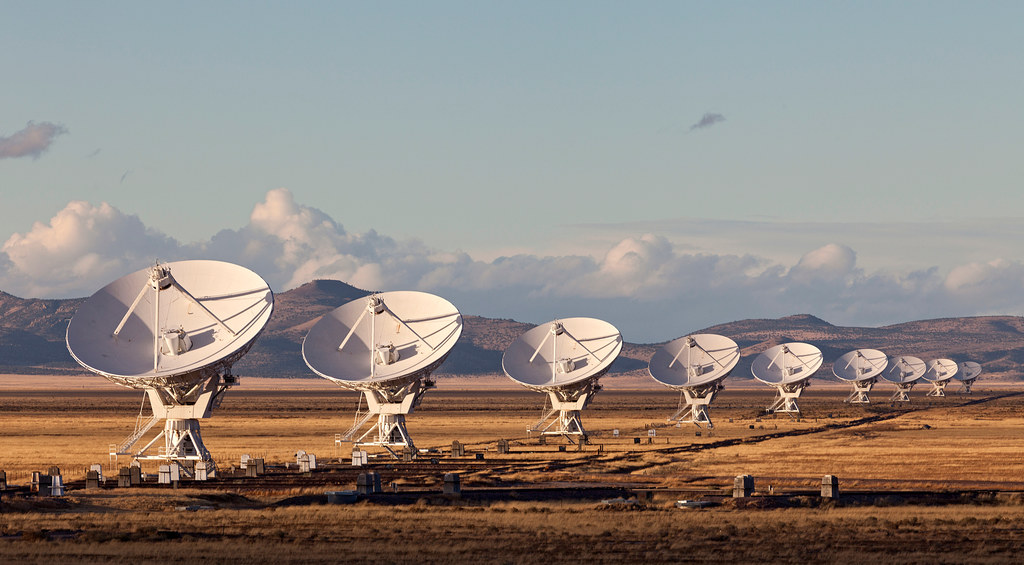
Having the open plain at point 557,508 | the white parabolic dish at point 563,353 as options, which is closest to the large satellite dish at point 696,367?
the white parabolic dish at point 563,353

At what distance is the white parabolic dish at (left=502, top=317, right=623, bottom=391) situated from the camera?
308 feet

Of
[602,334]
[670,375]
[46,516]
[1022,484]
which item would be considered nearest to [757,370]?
[670,375]

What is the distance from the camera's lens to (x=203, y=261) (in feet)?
217

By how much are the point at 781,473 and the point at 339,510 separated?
84.9 feet

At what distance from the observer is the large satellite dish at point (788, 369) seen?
146 meters

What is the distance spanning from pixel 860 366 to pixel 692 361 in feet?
260

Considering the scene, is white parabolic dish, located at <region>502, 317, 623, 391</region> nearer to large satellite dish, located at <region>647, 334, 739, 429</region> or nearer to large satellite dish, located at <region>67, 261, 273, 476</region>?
large satellite dish, located at <region>647, 334, 739, 429</region>

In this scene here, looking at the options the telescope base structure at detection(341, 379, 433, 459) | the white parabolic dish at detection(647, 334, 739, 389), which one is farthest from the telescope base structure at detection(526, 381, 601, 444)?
the white parabolic dish at detection(647, 334, 739, 389)

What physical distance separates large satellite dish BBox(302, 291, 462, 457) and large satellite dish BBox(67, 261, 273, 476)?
1120 centimetres

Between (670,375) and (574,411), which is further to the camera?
(670,375)

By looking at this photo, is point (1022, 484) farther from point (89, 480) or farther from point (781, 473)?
point (89, 480)

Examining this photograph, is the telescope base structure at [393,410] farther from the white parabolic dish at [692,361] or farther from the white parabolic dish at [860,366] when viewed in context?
the white parabolic dish at [860,366]

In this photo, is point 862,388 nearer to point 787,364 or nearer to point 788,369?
point 787,364

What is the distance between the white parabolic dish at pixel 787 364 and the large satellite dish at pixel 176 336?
295 ft
